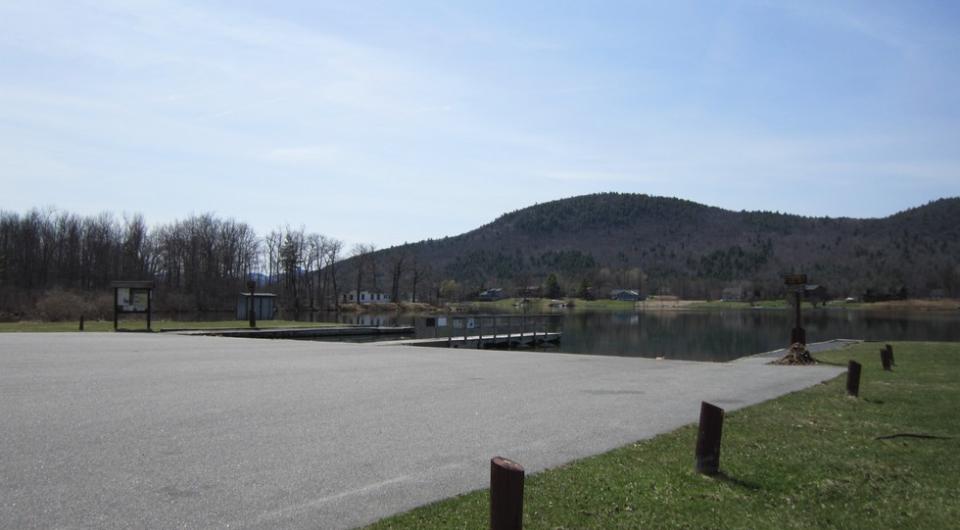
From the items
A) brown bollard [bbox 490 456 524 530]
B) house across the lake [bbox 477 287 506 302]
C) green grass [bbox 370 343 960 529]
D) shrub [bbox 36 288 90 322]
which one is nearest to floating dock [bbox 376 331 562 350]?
green grass [bbox 370 343 960 529]

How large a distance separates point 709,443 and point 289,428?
4.83 metres

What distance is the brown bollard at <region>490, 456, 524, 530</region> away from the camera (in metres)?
4.11

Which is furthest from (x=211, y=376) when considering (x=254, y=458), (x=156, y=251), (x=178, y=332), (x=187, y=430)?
(x=156, y=251)

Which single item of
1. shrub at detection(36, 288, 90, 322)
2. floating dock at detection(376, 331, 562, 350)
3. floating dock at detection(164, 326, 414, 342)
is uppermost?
shrub at detection(36, 288, 90, 322)

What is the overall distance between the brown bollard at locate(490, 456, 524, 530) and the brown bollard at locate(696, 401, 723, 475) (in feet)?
10.7

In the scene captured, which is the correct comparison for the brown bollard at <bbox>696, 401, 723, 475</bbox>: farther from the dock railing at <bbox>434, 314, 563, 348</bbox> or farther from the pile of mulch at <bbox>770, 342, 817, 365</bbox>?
the dock railing at <bbox>434, 314, 563, 348</bbox>

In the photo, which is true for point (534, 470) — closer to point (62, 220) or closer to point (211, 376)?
point (211, 376)

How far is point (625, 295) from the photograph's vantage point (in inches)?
6969

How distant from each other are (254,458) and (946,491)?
6.60 meters

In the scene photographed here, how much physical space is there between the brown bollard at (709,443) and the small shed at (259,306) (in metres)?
39.7

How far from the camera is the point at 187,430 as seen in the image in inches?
318

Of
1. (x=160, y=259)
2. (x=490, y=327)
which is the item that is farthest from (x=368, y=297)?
(x=490, y=327)

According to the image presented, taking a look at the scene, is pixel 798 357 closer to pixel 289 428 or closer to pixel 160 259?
pixel 289 428

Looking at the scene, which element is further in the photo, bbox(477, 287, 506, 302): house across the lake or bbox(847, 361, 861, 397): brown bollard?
bbox(477, 287, 506, 302): house across the lake
